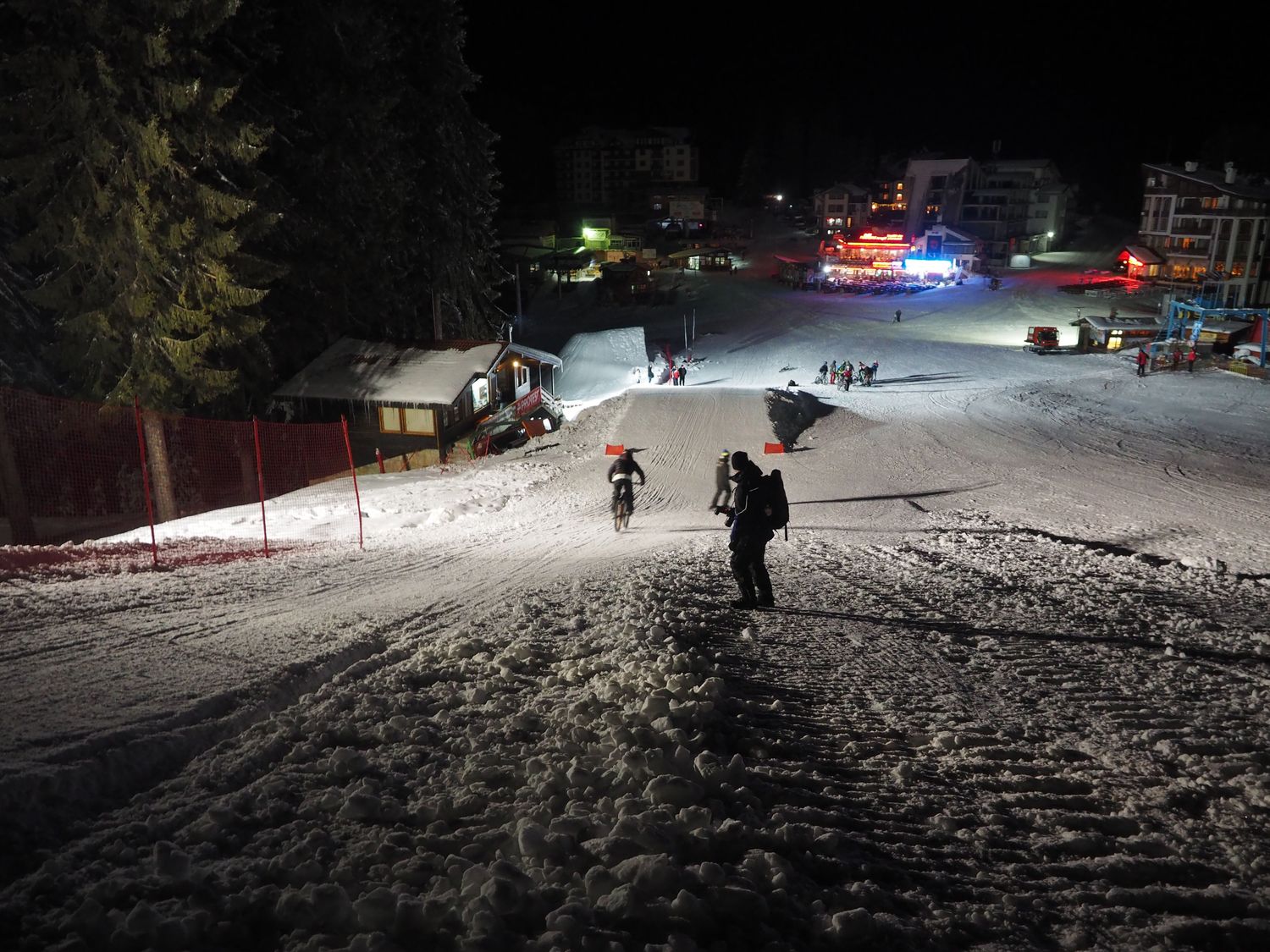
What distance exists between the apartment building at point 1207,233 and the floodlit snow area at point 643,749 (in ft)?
196

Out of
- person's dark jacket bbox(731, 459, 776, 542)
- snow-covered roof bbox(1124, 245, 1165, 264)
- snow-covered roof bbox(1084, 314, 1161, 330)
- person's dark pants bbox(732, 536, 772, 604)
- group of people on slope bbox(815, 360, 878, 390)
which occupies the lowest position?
group of people on slope bbox(815, 360, 878, 390)

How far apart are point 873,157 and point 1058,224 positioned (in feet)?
163

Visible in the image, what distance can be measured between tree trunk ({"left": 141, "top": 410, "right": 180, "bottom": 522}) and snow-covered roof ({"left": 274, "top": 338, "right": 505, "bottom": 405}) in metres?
8.56

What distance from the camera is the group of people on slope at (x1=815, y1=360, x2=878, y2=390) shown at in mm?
35500

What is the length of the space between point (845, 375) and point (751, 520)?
28.5 m

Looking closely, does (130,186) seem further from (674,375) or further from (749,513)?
(674,375)

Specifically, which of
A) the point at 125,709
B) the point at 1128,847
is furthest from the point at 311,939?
the point at 1128,847

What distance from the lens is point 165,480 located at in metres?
20.5

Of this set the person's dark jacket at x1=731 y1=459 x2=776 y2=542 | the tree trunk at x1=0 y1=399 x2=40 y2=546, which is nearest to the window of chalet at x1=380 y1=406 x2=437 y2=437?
the tree trunk at x1=0 y1=399 x2=40 y2=546

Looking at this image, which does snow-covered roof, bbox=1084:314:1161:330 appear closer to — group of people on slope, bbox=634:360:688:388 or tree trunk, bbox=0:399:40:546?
group of people on slope, bbox=634:360:688:388

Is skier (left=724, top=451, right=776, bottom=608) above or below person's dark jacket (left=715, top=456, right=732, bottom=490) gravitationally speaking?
above

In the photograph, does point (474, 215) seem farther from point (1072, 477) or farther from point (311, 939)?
point (311, 939)

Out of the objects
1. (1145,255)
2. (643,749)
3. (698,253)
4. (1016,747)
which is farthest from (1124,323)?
(643,749)

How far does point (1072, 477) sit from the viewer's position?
66.5 ft
